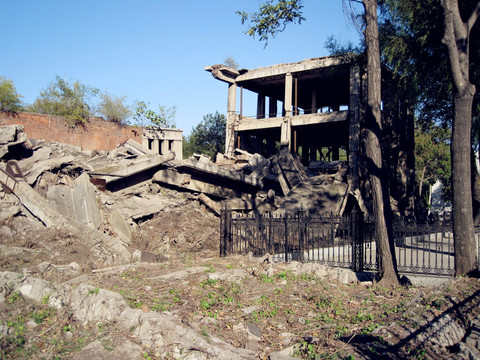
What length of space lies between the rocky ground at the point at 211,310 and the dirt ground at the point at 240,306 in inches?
0.8

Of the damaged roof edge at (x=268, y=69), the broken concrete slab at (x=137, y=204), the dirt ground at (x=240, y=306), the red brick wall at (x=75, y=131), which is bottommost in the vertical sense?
the dirt ground at (x=240, y=306)

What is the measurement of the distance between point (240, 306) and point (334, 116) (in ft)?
60.6

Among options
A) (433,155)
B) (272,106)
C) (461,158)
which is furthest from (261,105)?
(461,158)

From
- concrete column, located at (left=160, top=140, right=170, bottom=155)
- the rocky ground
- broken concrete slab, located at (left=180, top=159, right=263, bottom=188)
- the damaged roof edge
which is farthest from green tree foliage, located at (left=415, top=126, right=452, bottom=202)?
the rocky ground

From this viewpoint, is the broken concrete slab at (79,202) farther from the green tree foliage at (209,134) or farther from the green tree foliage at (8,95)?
the green tree foliage at (209,134)

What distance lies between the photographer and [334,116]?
23.3 m

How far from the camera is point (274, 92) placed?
29891 mm

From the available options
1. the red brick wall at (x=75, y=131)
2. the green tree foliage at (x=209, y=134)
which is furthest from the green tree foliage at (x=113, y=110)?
the green tree foliage at (x=209, y=134)

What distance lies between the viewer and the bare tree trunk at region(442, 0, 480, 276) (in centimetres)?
811

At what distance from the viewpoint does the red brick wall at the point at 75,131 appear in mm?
19625

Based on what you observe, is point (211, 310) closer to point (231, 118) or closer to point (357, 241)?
point (357, 241)

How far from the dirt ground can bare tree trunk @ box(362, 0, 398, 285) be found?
0.61m

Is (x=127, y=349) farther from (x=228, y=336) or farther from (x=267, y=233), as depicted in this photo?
(x=267, y=233)

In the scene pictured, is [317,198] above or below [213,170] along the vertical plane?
below
